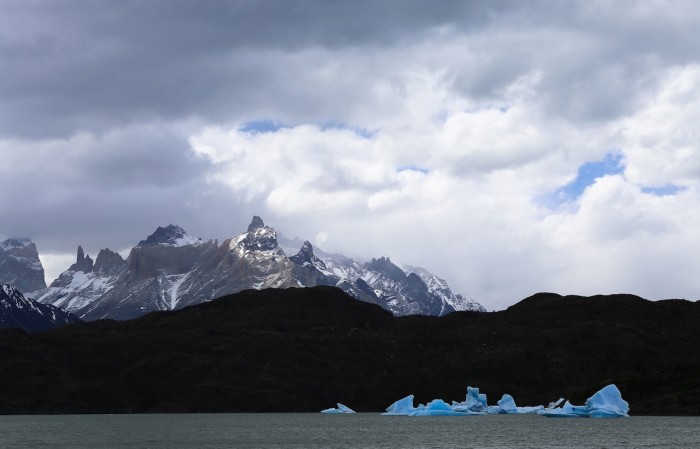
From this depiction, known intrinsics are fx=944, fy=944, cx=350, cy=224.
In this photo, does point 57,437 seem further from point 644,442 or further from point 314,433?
point 644,442

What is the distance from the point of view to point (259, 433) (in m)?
195

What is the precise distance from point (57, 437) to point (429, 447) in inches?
3035

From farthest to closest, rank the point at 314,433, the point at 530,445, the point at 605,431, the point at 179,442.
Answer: the point at 314,433 < the point at 605,431 < the point at 179,442 < the point at 530,445

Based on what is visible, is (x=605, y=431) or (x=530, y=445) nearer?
(x=530, y=445)

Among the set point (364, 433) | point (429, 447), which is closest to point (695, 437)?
point (429, 447)

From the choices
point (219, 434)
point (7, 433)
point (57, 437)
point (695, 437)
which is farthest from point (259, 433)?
point (695, 437)

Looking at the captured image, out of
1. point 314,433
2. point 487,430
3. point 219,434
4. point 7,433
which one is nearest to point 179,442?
point 219,434

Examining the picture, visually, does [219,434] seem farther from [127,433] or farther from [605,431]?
[605,431]

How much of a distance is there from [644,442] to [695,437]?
12853mm

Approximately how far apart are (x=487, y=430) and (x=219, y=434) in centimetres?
5496

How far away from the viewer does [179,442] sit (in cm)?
16788

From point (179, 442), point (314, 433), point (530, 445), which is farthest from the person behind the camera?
point (314, 433)

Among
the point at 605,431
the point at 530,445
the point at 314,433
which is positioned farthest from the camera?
the point at 314,433

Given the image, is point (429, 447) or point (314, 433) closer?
point (429, 447)
